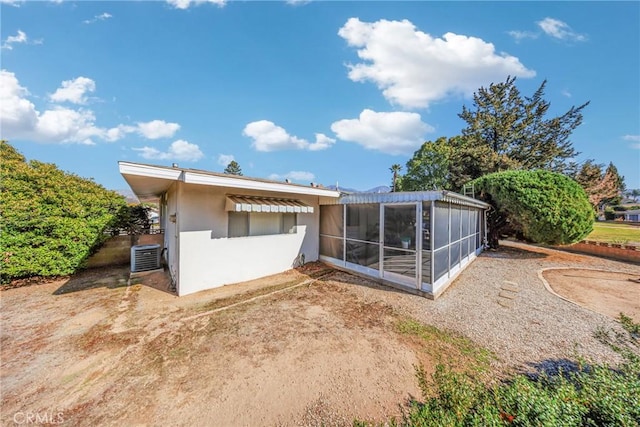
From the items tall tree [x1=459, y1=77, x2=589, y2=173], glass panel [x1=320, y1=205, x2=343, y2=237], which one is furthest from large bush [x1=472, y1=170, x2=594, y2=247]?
tall tree [x1=459, y1=77, x2=589, y2=173]

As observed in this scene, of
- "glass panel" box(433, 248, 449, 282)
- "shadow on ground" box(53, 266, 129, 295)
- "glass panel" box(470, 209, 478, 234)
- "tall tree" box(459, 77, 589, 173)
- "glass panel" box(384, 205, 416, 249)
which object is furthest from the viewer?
"tall tree" box(459, 77, 589, 173)

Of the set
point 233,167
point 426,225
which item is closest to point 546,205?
point 426,225

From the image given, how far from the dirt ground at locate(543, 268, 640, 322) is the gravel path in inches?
21.9

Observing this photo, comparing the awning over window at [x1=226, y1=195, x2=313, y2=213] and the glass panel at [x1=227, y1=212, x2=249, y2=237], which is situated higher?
the awning over window at [x1=226, y1=195, x2=313, y2=213]

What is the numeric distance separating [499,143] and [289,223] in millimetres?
25030

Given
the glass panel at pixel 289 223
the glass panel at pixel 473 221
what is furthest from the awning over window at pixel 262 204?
the glass panel at pixel 473 221

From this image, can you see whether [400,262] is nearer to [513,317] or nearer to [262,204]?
[513,317]

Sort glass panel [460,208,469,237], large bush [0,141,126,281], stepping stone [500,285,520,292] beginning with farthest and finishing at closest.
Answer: glass panel [460,208,469,237] < stepping stone [500,285,520,292] < large bush [0,141,126,281]

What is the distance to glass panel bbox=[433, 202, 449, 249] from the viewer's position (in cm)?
647

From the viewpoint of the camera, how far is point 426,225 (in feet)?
21.4

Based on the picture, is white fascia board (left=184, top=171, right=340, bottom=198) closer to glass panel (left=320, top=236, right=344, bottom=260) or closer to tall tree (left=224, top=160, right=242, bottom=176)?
glass panel (left=320, top=236, right=344, bottom=260)

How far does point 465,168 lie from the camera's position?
70.0 ft

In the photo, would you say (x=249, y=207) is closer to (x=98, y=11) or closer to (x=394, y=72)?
(x=98, y=11)

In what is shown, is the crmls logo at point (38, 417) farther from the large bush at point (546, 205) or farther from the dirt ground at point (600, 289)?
the large bush at point (546, 205)
